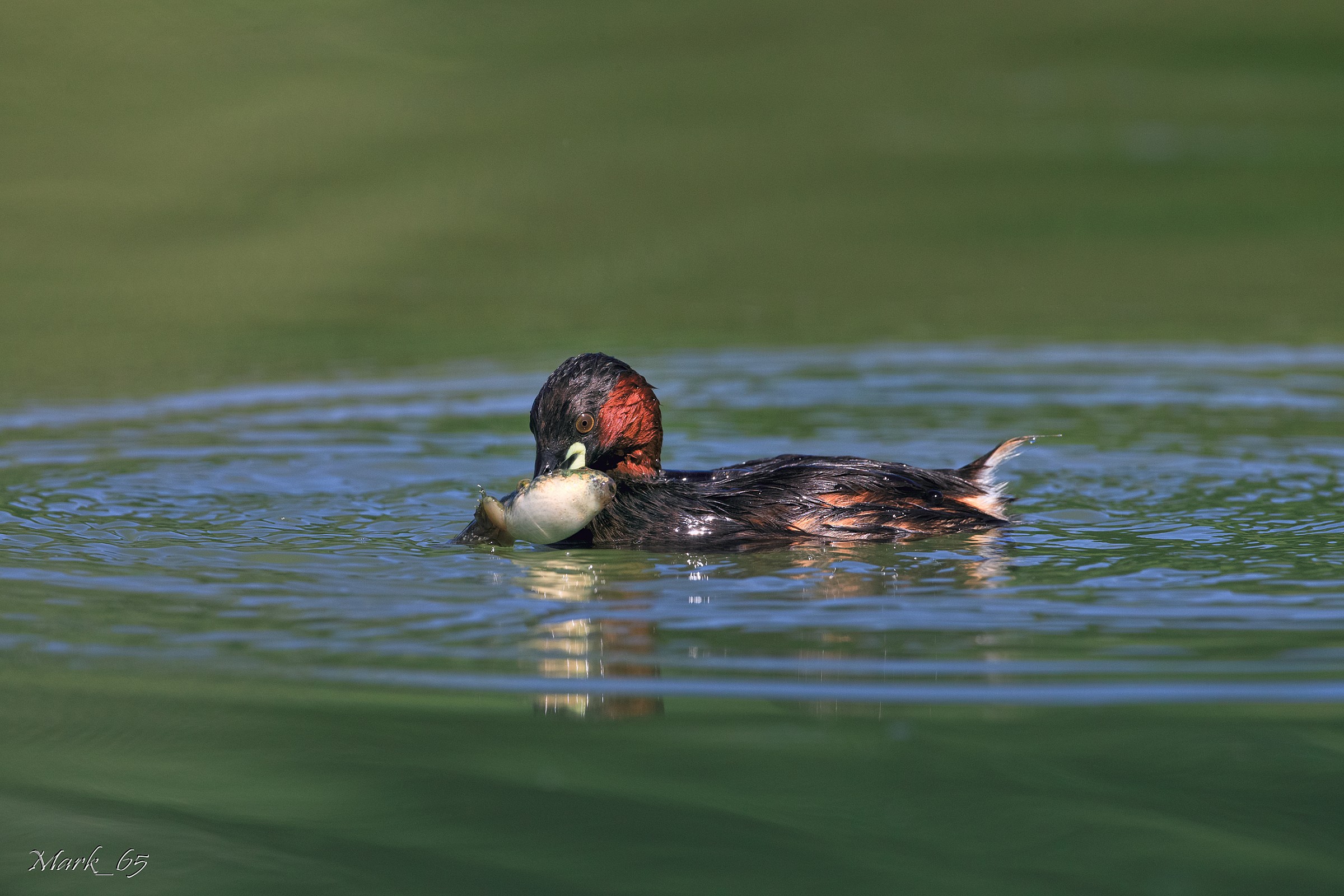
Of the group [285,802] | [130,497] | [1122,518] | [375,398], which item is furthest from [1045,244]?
[285,802]

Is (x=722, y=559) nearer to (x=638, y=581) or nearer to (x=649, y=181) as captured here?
(x=638, y=581)

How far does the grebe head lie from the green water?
0.46 m

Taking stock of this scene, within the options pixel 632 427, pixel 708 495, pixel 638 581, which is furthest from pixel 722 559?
pixel 632 427

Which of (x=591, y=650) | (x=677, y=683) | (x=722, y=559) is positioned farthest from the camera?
(x=722, y=559)

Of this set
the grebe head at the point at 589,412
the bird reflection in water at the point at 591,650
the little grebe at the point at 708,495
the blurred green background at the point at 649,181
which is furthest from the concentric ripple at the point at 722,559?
the blurred green background at the point at 649,181

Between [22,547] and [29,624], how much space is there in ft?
3.93

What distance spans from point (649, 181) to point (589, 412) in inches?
484

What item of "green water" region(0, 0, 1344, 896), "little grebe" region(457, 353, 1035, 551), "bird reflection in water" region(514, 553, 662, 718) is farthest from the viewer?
"little grebe" region(457, 353, 1035, 551)

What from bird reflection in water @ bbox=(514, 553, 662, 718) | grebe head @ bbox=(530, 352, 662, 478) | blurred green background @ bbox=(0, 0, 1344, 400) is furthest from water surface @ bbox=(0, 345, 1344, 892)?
blurred green background @ bbox=(0, 0, 1344, 400)

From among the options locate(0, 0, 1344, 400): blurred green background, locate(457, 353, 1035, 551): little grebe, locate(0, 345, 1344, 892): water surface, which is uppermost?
locate(0, 0, 1344, 400): blurred green background

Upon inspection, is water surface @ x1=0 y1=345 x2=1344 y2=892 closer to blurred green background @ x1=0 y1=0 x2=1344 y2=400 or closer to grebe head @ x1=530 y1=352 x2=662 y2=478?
grebe head @ x1=530 y1=352 x2=662 y2=478

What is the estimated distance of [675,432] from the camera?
32.6 feet

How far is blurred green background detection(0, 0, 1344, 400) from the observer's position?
1420cm

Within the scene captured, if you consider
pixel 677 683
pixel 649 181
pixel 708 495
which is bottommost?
pixel 677 683
